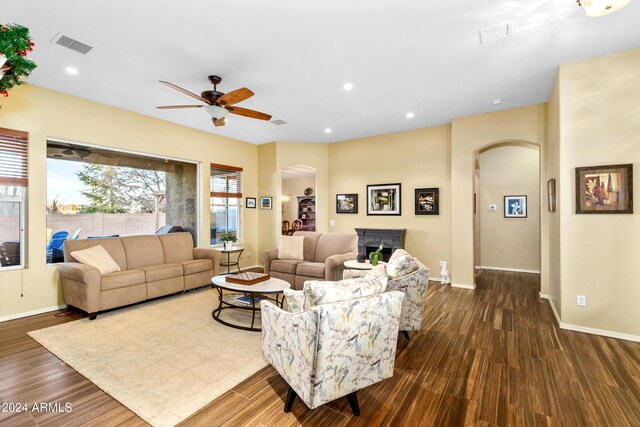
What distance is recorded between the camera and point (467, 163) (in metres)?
5.43

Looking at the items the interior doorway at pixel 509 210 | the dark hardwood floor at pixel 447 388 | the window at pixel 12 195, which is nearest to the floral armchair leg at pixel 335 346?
the dark hardwood floor at pixel 447 388

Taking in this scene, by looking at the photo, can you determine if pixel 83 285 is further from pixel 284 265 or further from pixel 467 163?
pixel 467 163

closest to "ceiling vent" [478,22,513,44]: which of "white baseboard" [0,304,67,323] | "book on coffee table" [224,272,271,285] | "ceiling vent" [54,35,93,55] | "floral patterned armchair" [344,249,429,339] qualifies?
"floral patterned armchair" [344,249,429,339]

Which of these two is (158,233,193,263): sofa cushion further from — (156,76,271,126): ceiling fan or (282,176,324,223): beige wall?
(282,176,324,223): beige wall

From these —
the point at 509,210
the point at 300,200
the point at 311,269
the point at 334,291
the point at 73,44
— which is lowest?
the point at 311,269

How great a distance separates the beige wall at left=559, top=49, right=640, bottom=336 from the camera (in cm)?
325

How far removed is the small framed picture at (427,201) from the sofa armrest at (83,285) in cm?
555

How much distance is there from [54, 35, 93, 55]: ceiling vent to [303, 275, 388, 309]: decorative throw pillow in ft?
11.2

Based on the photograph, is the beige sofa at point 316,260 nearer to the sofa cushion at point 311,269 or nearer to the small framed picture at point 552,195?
the sofa cushion at point 311,269

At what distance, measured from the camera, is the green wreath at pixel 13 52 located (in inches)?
56.1

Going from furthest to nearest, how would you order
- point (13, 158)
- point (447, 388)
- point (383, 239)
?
1. point (383, 239)
2. point (13, 158)
3. point (447, 388)

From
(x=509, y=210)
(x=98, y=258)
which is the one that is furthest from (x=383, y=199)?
(x=98, y=258)

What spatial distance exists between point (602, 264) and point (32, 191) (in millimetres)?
7135

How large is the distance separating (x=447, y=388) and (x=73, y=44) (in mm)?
4767
